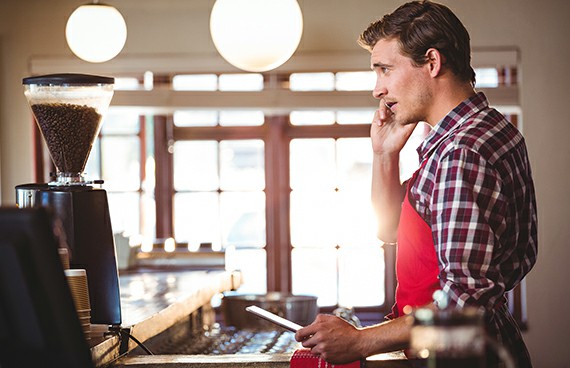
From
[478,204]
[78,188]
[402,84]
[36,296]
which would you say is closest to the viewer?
[36,296]

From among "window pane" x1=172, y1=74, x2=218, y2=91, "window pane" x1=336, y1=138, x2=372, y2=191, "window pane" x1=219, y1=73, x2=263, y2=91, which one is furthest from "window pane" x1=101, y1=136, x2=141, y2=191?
"window pane" x1=336, y1=138, x2=372, y2=191

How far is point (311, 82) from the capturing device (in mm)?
5875

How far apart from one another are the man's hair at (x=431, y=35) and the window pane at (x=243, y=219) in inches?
173

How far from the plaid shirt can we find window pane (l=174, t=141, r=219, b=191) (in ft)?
14.8

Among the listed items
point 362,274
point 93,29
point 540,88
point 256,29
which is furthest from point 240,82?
point 256,29

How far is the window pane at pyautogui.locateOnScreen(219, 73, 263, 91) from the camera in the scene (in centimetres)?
590

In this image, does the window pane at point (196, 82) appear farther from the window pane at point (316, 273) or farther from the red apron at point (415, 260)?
the red apron at point (415, 260)

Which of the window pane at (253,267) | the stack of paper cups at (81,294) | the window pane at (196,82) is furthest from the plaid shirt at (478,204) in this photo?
the window pane at (253,267)

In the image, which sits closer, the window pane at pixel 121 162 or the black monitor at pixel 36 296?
the black monitor at pixel 36 296

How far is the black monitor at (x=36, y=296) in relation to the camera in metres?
1.08

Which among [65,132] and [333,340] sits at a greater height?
[65,132]

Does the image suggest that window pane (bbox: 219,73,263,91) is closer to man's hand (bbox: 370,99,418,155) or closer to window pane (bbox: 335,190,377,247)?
window pane (bbox: 335,190,377,247)

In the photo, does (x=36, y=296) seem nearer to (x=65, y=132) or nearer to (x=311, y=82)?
(x=65, y=132)

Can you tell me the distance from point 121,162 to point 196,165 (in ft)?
1.82
